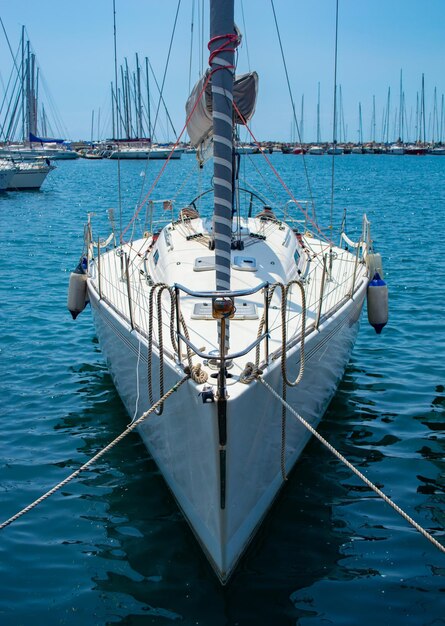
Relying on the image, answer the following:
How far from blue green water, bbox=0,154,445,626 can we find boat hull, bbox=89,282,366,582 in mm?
260

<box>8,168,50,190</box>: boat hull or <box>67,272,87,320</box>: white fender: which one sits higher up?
<box>8,168,50,190</box>: boat hull

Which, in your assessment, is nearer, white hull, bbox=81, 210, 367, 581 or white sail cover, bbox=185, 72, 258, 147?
white hull, bbox=81, 210, 367, 581

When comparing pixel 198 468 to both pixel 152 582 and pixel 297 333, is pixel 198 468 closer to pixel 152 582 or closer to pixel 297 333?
pixel 152 582

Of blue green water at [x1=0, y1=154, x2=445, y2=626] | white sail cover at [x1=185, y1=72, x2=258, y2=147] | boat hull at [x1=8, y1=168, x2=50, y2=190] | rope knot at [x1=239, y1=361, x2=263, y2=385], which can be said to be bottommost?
blue green water at [x1=0, y1=154, x2=445, y2=626]

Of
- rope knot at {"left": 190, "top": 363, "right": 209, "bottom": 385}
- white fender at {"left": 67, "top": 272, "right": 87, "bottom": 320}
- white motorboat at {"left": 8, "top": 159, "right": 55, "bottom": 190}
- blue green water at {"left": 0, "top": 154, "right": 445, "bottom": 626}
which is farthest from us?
white motorboat at {"left": 8, "top": 159, "right": 55, "bottom": 190}

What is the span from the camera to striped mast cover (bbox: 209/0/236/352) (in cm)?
544

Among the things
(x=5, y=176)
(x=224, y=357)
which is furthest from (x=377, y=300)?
(x=5, y=176)

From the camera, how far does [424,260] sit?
1752cm

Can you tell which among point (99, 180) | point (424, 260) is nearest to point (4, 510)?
point (424, 260)

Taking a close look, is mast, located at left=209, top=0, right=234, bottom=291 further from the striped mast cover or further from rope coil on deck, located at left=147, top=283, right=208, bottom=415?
rope coil on deck, located at left=147, top=283, right=208, bottom=415

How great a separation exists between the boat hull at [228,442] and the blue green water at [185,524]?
0.26 metres

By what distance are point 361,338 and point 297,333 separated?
17.2 ft

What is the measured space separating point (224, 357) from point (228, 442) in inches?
24.5

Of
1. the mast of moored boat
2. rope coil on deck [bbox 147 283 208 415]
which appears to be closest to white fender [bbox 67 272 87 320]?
rope coil on deck [bbox 147 283 208 415]
